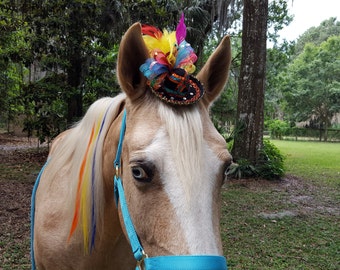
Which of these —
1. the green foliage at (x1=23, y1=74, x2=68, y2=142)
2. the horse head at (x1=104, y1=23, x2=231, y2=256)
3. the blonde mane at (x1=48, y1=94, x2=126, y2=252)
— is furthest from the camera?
the green foliage at (x1=23, y1=74, x2=68, y2=142)

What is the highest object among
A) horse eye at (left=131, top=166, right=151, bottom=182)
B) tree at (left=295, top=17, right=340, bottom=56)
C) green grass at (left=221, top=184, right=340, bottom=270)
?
tree at (left=295, top=17, right=340, bottom=56)

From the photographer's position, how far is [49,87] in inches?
358

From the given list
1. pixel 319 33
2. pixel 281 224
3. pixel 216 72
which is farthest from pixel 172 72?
pixel 319 33

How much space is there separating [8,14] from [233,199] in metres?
6.71

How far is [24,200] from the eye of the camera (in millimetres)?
6328

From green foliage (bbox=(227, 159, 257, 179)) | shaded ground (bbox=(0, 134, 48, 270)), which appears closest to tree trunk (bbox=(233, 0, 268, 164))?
green foliage (bbox=(227, 159, 257, 179))

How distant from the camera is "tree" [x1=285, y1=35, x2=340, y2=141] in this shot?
32.9m

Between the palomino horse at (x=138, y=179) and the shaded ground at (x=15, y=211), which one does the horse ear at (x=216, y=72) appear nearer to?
the palomino horse at (x=138, y=179)

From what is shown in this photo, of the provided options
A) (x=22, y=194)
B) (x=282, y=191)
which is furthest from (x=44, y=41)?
(x=282, y=191)

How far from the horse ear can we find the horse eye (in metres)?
0.55

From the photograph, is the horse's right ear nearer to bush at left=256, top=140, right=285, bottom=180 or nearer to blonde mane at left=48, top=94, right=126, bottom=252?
blonde mane at left=48, top=94, right=126, bottom=252

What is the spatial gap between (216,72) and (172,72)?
33 centimetres

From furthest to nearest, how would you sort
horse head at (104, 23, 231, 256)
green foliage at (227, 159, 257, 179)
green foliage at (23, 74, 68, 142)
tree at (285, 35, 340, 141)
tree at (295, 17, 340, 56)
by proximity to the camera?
tree at (295, 17, 340, 56)
tree at (285, 35, 340, 141)
green foliage at (23, 74, 68, 142)
green foliage at (227, 159, 257, 179)
horse head at (104, 23, 231, 256)

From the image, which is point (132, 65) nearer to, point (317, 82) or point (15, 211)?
point (15, 211)
